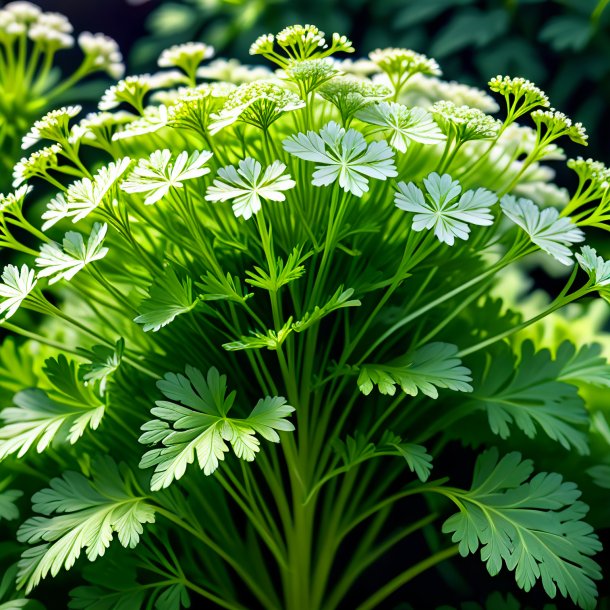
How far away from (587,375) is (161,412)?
0.41m

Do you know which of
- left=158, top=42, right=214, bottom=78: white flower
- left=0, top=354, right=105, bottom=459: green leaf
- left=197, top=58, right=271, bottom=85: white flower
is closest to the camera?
left=0, top=354, right=105, bottom=459: green leaf

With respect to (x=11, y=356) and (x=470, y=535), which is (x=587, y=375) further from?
(x=11, y=356)

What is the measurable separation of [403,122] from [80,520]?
41 cm

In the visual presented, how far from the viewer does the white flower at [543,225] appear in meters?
0.57

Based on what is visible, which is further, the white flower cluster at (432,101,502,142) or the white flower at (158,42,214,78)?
the white flower at (158,42,214,78)

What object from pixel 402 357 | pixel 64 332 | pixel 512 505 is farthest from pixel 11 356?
pixel 512 505

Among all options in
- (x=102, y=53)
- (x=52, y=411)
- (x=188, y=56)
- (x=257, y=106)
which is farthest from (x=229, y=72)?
(x=52, y=411)

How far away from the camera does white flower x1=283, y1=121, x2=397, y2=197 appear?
52 centimetres

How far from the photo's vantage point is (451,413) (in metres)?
0.70

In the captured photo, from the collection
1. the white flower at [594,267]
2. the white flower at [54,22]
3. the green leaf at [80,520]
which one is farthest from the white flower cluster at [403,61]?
the white flower at [54,22]

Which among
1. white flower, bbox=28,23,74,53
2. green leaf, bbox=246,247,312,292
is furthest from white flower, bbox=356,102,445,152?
white flower, bbox=28,23,74,53

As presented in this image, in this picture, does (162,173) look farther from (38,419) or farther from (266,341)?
(38,419)

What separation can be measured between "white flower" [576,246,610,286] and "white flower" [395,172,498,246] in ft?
0.30

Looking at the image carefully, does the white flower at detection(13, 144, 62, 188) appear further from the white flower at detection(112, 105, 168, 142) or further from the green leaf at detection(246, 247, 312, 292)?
the green leaf at detection(246, 247, 312, 292)
